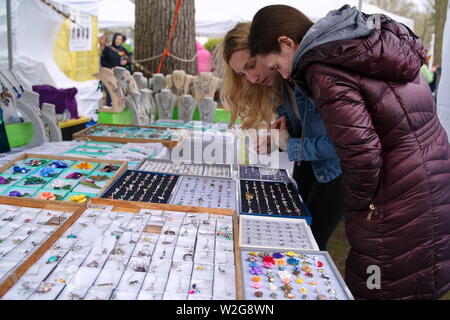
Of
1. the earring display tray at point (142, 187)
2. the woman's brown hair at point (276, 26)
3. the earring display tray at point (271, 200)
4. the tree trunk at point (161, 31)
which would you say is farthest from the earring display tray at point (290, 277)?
the tree trunk at point (161, 31)

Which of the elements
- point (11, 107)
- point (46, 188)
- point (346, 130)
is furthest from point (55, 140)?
point (346, 130)

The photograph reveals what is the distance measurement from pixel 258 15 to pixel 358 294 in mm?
1081

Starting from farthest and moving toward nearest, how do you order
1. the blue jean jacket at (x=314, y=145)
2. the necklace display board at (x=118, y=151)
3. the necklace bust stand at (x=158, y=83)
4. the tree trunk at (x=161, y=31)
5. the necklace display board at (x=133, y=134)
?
the tree trunk at (x=161, y=31)
the necklace bust stand at (x=158, y=83)
the necklace display board at (x=133, y=134)
the necklace display board at (x=118, y=151)
the blue jean jacket at (x=314, y=145)

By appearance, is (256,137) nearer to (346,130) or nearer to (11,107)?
(346,130)

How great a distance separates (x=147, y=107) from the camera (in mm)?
3373

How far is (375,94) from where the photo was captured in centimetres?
115

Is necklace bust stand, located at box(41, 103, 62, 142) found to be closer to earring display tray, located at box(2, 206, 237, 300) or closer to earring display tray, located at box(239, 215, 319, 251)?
earring display tray, located at box(2, 206, 237, 300)

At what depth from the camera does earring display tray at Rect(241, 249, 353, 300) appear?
1048mm

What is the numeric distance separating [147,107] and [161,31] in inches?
45.3

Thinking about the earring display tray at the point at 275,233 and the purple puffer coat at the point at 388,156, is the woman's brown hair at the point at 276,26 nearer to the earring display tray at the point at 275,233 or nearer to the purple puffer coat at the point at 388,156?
the purple puffer coat at the point at 388,156

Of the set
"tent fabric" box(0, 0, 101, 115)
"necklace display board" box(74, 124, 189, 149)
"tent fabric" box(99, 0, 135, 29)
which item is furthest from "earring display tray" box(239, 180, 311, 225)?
"tent fabric" box(99, 0, 135, 29)

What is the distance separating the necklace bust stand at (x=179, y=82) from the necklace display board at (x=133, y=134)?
70cm

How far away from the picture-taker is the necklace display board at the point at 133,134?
8.79 feet

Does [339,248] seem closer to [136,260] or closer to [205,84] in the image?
[205,84]
